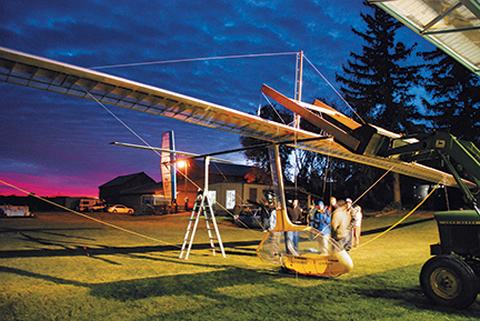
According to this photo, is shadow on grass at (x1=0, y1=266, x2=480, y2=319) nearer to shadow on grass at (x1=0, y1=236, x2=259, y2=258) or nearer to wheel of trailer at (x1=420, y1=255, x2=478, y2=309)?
wheel of trailer at (x1=420, y1=255, x2=478, y2=309)

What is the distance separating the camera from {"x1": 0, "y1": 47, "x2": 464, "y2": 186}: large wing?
6496 millimetres

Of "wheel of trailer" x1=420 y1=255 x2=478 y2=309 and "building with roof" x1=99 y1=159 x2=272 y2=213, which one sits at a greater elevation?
"building with roof" x1=99 y1=159 x2=272 y2=213

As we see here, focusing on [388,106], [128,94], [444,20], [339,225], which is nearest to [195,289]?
[128,94]

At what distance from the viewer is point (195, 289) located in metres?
6.97

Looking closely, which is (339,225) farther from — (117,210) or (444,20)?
(117,210)

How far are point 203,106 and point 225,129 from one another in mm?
1668

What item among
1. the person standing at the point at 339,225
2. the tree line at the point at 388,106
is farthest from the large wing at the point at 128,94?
the tree line at the point at 388,106

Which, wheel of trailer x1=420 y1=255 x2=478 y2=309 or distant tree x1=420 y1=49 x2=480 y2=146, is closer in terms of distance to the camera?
wheel of trailer x1=420 y1=255 x2=478 y2=309

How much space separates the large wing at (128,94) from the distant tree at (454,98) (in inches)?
1054

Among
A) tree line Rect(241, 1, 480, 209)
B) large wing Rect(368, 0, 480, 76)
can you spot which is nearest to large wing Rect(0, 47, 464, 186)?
large wing Rect(368, 0, 480, 76)

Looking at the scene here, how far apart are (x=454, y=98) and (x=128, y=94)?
35.4m

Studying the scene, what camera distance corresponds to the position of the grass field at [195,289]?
18.1ft

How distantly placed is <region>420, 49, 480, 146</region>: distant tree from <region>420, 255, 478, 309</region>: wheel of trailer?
2880 centimetres

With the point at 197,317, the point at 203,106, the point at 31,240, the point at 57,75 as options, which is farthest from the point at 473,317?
the point at 31,240
